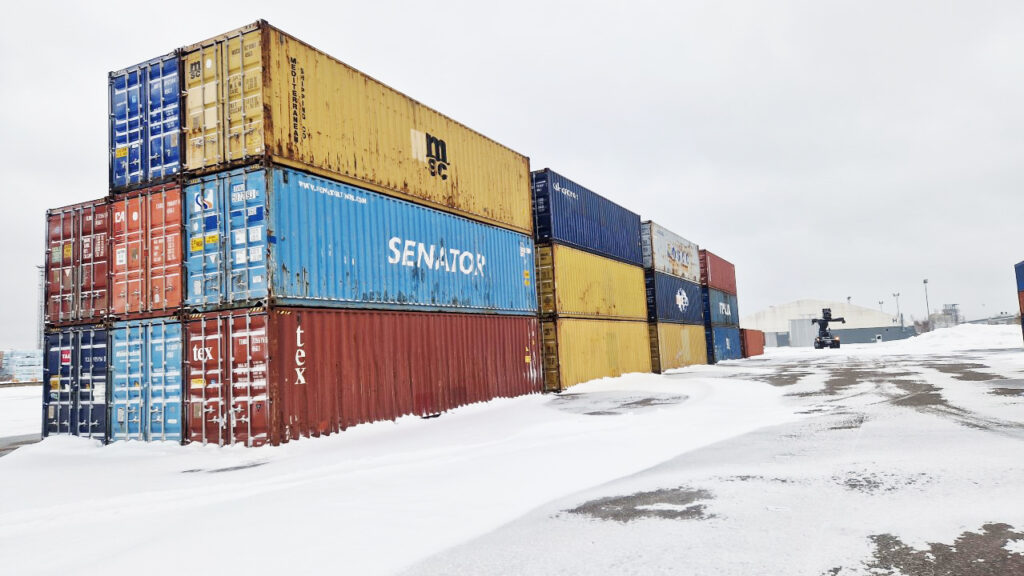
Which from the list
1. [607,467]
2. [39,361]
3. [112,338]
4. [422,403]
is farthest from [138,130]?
[39,361]

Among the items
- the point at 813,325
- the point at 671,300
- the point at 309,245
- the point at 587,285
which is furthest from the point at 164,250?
the point at 813,325

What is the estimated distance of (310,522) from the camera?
573 cm

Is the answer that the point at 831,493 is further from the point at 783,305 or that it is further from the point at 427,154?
the point at 783,305

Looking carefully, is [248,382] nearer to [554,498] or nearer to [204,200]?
[204,200]

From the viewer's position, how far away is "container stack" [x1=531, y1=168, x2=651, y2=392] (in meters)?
19.6

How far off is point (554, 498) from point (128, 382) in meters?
9.86

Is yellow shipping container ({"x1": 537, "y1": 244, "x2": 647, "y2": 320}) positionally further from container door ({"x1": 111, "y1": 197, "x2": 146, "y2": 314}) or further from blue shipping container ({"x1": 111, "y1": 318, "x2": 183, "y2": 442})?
container door ({"x1": 111, "y1": 197, "x2": 146, "y2": 314})

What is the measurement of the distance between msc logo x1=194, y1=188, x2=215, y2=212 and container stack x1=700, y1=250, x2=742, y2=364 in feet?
109

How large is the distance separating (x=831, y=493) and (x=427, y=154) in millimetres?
11934

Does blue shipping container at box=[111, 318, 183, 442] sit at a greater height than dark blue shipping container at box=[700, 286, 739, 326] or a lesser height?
lesser

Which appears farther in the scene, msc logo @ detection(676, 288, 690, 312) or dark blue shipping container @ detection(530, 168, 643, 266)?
msc logo @ detection(676, 288, 690, 312)

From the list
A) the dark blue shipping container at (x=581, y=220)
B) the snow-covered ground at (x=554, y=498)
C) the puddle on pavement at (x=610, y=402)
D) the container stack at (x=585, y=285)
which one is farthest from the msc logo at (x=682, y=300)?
the snow-covered ground at (x=554, y=498)

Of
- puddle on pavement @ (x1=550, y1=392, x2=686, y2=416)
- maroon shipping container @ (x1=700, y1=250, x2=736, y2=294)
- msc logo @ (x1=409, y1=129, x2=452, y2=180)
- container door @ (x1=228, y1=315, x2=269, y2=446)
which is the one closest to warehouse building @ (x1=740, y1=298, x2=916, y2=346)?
maroon shipping container @ (x1=700, y1=250, x2=736, y2=294)

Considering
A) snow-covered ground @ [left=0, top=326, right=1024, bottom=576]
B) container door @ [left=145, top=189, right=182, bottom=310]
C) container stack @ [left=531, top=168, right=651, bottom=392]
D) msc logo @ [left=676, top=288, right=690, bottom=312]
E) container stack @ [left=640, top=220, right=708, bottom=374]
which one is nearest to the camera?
snow-covered ground @ [left=0, top=326, right=1024, bottom=576]
